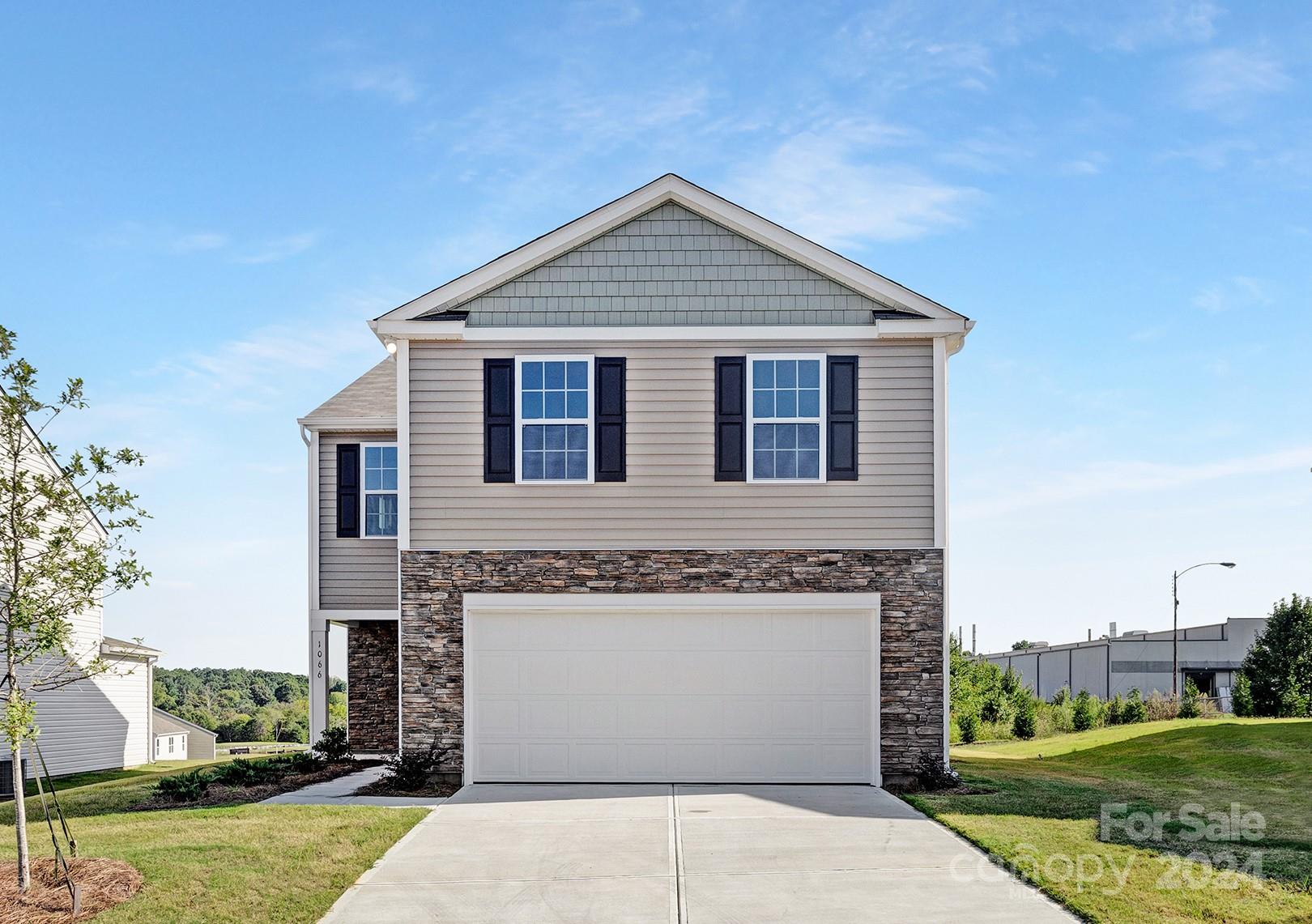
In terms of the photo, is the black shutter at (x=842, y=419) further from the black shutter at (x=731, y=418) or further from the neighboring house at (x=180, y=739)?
the neighboring house at (x=180, y=739)

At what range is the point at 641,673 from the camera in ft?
46.4

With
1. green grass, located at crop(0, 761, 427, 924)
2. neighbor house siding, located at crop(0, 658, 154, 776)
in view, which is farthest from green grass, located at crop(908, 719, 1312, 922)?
neighbor house siding, located at crop(0, 658, 154, 776)

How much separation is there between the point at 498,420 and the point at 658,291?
8.53ft

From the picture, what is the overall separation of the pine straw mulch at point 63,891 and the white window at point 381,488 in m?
8.84

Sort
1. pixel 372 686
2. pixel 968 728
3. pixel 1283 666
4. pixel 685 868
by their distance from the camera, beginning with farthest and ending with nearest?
pixel 1283 666
pixel 968 728
pixel 372 686
pixel 685 868

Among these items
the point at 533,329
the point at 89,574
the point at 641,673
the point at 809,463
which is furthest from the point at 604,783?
the point at 89,574

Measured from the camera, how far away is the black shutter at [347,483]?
18.0 metres

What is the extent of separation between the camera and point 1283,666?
95.3 ft

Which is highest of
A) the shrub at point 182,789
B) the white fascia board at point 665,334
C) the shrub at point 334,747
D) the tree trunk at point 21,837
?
the white fascia board at point 665,334

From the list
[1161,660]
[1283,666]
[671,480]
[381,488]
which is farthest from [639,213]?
[1161,660]

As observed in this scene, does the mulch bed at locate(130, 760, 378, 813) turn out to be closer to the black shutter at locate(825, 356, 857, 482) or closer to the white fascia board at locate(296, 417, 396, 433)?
the white fascia board at locate(296, 417, 396, 433)

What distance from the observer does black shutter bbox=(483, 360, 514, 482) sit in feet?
46.9

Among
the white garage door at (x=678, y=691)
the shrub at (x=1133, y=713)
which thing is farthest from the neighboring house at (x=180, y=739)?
the shrub at (x=1133, y=713)

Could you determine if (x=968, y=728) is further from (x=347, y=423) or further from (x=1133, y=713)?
(x=347, y=423)
